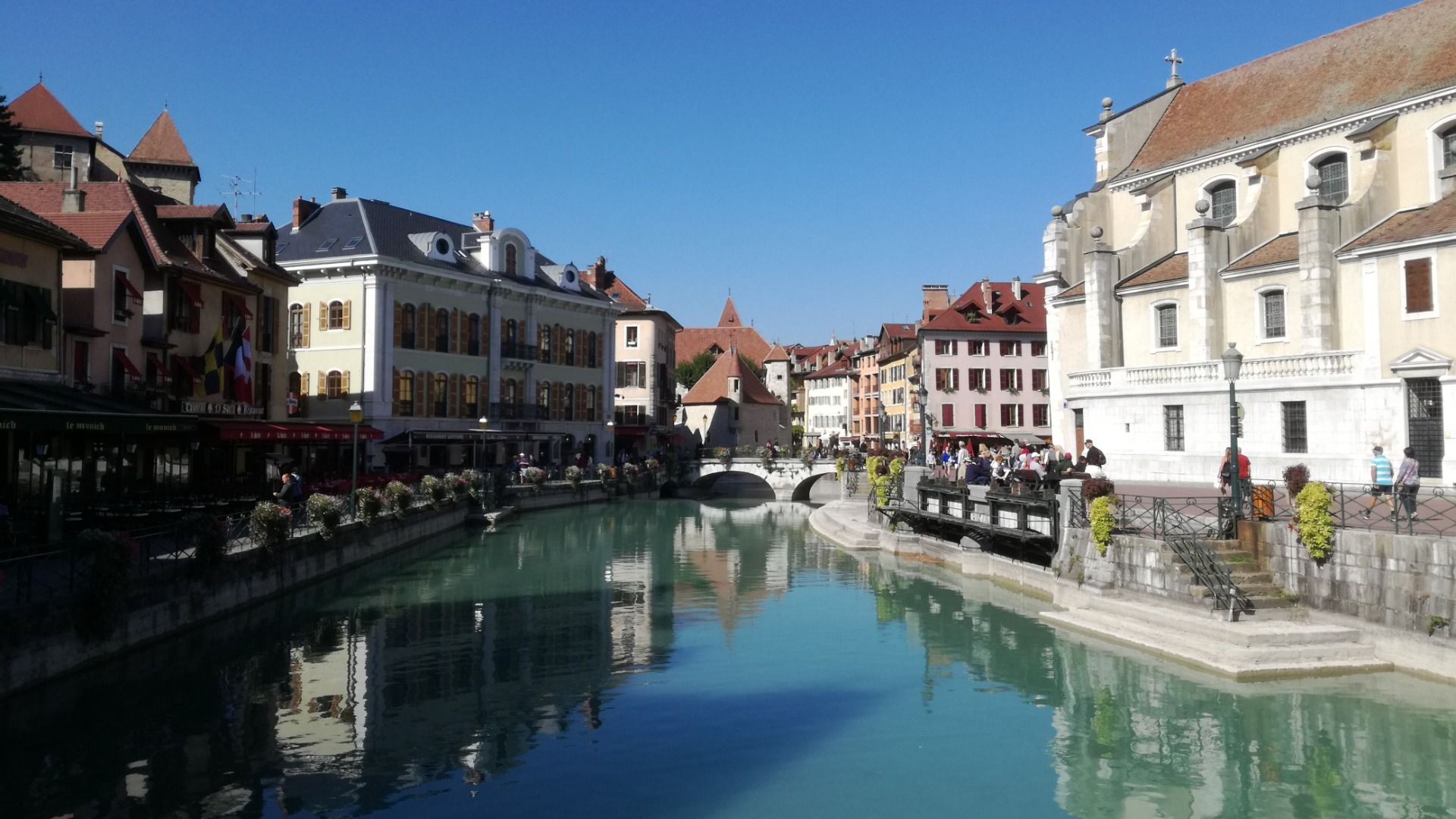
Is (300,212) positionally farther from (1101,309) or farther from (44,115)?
(1101,309)

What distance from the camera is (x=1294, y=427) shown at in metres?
27.7

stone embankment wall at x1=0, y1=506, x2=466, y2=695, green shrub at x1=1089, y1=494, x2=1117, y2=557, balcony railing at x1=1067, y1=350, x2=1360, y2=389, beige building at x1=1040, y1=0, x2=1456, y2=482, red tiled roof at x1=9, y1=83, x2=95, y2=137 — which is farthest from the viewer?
red tiled roof at x1=9, y1=83, x2=95, y2=137

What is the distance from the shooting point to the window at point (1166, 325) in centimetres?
3334

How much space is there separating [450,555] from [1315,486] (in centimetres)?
2596

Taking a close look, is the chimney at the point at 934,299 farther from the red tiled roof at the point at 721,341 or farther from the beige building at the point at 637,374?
the red tiled roof at the point at 721,341

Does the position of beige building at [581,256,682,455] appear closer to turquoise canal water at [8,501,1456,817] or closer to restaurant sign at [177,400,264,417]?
restaurant sign at [177,400,264,417]

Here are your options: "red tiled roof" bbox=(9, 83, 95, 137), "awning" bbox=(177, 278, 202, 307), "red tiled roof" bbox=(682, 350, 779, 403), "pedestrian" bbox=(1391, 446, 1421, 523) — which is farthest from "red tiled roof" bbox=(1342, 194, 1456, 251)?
"red tiled roof" bbox=(682, 350, 779, 403)

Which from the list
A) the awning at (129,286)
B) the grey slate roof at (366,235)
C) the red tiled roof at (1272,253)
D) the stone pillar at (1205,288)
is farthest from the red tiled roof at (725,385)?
the awning at (129,286)

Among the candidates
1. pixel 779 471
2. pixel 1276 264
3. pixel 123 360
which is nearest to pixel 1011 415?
pixel 779 471

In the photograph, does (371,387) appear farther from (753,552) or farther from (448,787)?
(448,787)

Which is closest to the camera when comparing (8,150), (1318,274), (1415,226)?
(1415,226)

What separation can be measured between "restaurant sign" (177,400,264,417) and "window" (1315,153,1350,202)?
3455 cm

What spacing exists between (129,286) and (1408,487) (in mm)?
29351

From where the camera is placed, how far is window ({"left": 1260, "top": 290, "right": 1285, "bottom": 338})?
98.2 ft
